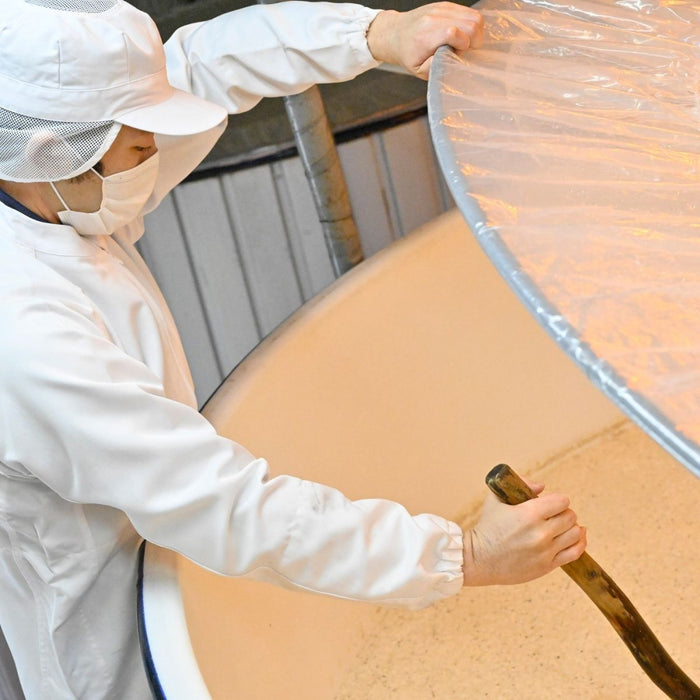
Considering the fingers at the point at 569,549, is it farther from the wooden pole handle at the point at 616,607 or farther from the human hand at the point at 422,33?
the human hand at the point at 422,33

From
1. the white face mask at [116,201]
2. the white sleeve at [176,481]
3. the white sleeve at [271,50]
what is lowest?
the white sleeve at [176,481]

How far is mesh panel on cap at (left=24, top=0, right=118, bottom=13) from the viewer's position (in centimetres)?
91

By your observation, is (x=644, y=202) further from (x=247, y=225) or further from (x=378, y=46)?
(x=247, y=225)

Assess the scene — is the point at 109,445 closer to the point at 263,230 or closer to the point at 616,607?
the point at 616,607

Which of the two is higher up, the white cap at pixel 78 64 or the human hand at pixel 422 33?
the white cap at pixel 78 64

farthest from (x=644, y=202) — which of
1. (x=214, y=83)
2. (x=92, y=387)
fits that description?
(x=214, y=83)

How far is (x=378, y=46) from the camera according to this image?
1.17 m

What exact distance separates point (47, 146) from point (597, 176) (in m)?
0.49

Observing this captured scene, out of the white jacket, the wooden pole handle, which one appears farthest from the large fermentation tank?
the wooden pole handle

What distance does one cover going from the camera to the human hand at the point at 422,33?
1.05 meters

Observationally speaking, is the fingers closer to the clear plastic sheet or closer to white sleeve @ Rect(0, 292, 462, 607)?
white sleeve @ Rect(0, 292, 462, 607)

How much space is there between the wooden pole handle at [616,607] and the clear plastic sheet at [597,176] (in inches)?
10.7

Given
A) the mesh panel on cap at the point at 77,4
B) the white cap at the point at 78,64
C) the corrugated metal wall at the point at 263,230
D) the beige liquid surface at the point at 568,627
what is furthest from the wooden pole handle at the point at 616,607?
the corrugated metal wall at the point at 263,230

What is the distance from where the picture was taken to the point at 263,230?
199cm
